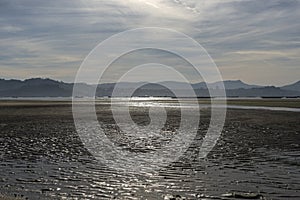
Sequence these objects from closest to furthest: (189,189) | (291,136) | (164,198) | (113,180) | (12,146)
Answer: (164,198)
(189,189)
(113,180)
(12,146)
(291,136)

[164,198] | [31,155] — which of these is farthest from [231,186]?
[31,155]

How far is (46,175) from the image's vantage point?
20.2 m

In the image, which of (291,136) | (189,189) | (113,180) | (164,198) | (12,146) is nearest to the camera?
(164,198)

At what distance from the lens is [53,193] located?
16.5 meters

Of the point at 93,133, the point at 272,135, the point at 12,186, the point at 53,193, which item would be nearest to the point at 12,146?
the point at 93,133

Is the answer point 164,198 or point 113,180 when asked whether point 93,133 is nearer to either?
point 113,180

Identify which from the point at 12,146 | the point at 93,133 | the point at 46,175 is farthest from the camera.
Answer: the point at 93,133

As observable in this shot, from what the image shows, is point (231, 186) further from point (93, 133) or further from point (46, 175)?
point (93, 133)

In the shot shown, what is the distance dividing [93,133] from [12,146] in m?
11.3

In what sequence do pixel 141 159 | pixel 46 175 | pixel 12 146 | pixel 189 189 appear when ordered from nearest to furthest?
pixel 189 189, pixel 46 175, pixel 141 159, pixel 12 146

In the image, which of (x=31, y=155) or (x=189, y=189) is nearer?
(x=189, y=189)

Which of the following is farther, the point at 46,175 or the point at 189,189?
the point at 46,175

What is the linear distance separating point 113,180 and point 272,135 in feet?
78.4

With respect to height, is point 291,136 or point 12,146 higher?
point 291,136
